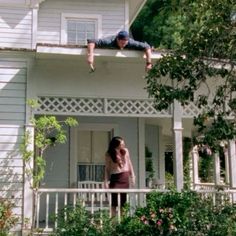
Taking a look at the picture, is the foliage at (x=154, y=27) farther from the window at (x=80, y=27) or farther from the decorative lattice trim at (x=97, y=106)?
the decorative lattice trim at (x=97, y=106)

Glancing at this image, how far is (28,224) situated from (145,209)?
2.89 metres

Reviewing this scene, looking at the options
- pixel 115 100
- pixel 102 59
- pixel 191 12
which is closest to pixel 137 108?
pixel 115 100

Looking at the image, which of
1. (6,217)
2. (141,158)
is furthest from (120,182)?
(141,158)

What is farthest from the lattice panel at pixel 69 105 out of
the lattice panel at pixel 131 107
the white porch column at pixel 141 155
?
the white porch column at pixel 141 155

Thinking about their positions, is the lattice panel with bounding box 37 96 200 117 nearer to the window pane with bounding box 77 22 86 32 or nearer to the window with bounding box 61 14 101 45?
the window with bounding box 61 14 101 45

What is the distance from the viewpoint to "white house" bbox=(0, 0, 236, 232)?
869 centimetres

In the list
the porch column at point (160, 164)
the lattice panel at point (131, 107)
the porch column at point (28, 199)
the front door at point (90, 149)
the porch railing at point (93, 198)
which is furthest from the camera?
the porch column at point (160, 164)

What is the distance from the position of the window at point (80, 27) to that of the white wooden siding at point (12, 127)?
2.51m

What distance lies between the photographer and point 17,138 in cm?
880

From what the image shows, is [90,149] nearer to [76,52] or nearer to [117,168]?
[117,168]

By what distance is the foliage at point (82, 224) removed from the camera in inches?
249

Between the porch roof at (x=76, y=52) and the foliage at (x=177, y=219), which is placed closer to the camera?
the foliage at (x=177, y=219)

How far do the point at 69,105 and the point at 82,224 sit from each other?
120 inches

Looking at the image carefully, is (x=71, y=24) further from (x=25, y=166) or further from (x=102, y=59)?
(x=25, y=166)
